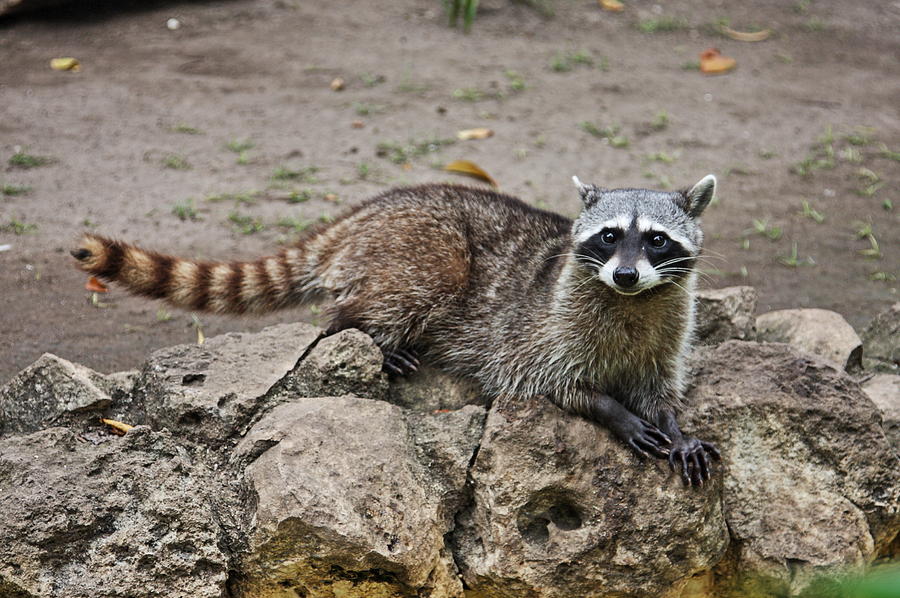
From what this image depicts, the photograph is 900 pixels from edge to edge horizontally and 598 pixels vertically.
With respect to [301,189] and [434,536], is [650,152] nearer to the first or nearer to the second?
[301,189]

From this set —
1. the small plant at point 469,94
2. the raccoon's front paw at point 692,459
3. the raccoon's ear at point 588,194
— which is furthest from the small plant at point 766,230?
the raccoon's front paw at point 692,459

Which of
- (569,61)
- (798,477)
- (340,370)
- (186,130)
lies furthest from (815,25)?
(340,370)

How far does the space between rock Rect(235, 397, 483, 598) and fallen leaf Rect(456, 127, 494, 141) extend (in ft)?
15.2

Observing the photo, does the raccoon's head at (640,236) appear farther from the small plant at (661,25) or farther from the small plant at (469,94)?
the small plant at (661,25)

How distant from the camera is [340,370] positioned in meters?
3.98

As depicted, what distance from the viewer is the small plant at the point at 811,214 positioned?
6.99 metres

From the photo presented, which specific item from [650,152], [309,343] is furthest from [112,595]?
[650,152]

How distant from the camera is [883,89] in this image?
9555mm

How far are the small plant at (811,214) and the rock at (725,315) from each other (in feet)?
8.28

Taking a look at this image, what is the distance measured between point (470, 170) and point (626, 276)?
372 centimetres

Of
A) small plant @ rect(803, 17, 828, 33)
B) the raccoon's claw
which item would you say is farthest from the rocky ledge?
small plant @ rect(803, 17, 828, 33)

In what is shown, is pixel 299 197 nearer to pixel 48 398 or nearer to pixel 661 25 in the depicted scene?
pixel 48 398

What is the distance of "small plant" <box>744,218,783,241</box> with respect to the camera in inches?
264

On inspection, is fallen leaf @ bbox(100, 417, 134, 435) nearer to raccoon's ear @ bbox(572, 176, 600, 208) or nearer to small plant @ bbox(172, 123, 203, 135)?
raccoon's ear @ bbox(572, 176, 600, 208)
